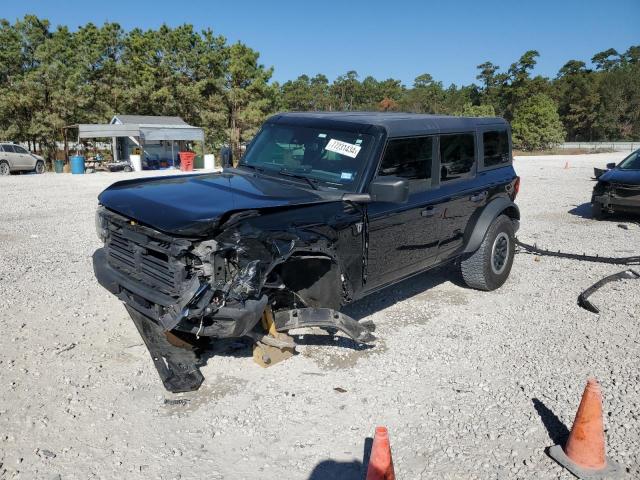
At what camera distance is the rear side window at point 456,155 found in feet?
17.3

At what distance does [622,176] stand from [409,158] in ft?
25.3

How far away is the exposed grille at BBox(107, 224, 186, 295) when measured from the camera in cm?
345

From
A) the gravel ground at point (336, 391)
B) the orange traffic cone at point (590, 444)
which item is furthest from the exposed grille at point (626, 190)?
the orange traffic cone at point (590, 444)

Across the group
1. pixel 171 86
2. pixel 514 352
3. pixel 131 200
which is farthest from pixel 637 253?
pixel 171 86

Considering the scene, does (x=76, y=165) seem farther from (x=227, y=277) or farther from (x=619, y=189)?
(x=227, y=277)

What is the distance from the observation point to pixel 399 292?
20.7ft

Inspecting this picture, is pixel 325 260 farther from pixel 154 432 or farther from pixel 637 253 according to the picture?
pixel 637 253

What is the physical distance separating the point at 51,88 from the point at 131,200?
3174 cm

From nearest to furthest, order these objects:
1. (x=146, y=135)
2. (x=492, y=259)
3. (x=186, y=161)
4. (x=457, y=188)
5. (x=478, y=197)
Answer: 1. (x=457, y=188)
2. (x=478, y=197)
3. (x=492, y=259)
4. (x=186, y=161)
5. (x=146, y=135)

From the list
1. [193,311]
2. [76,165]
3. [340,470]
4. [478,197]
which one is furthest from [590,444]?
[76,165]

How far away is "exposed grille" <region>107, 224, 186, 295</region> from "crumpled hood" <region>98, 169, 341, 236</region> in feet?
0.53

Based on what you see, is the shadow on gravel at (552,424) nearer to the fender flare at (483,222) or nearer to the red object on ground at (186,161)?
the fender flare at (483,222)

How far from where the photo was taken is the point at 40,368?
419 centimetres

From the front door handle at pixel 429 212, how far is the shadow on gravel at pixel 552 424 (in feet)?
6.39
